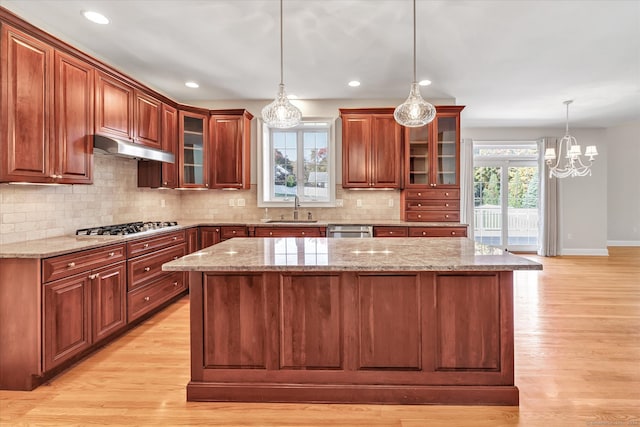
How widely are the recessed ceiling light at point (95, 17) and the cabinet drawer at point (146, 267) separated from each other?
82.4 inches

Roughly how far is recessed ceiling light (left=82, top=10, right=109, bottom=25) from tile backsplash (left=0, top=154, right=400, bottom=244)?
1285mm

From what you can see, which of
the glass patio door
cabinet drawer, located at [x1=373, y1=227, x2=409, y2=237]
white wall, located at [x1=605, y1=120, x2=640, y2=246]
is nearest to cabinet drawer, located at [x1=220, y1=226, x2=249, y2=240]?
cabinet drawer, located at [x1=373, y1=227, x2=409, y2=237]

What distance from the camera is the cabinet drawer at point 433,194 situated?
16.0 ft

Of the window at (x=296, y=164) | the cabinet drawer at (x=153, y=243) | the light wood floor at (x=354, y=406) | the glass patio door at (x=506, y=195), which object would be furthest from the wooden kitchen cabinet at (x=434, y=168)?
the glass patio door at (x=506, y=195)

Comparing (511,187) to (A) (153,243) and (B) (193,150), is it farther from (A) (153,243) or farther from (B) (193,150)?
(A) (153,243)

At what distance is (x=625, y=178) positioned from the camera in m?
8.23

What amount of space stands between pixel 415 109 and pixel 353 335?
159cm

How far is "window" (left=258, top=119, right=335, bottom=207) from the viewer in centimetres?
534

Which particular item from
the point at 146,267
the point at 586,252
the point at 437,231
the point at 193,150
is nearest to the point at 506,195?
the point at 586,252

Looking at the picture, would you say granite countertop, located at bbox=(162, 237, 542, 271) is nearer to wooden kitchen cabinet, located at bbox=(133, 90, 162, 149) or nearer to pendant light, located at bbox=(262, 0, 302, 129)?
pendant light, located at bbox=(262, 0, 302, 129)

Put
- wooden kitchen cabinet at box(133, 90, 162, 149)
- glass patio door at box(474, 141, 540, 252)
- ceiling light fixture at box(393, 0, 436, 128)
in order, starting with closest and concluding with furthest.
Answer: ceiling light fixture at box(393, 0, 436, 128) → wooden kitchen cabinet at box(133, 90, 162, 149) → glass patio door at box(474, 141, 540, 252)

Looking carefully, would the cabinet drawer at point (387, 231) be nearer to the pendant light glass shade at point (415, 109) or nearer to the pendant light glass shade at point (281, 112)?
the pendant light glass shade at point (415, 109)

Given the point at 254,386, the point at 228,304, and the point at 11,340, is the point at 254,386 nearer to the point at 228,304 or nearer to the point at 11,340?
the point at 228,304

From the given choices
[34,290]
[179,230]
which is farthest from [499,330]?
[179,230]
